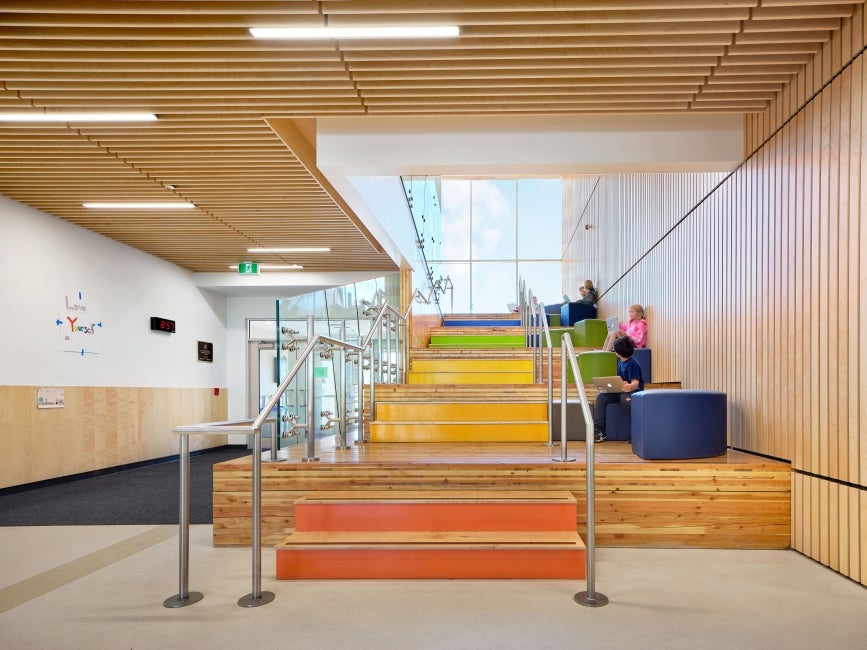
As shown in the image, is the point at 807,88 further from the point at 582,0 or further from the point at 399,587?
the point at 399,587

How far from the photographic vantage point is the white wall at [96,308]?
6.80m

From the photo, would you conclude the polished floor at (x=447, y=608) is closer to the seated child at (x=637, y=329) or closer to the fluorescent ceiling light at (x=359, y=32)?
the fluorescent ceiling light at (x=359, y=32)

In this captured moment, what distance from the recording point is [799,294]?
3908mm

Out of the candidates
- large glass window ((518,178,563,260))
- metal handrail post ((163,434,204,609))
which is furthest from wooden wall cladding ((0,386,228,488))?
large glass window ((518,178,563,260))

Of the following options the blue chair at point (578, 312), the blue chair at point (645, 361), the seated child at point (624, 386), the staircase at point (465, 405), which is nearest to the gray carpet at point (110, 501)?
the staircase at point (465, 405)

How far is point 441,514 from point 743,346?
2.57 meters

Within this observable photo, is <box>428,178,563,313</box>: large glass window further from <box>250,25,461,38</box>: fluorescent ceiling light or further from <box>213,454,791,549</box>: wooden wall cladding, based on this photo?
<box>250,25,461,38</box>: fluorescent ceiling light

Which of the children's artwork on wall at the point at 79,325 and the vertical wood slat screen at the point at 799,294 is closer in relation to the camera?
the vertical wood slat screen at the point at 799,294

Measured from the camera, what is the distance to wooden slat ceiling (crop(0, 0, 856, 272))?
11.1ft

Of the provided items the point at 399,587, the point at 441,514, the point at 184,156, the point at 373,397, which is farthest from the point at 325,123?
the point at 399,587

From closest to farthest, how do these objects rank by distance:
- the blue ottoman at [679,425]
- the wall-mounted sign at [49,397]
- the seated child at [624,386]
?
the blue ottoman at [679,425] → the seated child at [624,386] → the wall-mounted sign at [49,397]

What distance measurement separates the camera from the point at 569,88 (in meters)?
4.30

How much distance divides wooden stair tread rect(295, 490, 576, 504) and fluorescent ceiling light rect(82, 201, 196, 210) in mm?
4168

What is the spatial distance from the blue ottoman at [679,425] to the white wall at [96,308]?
615cm
